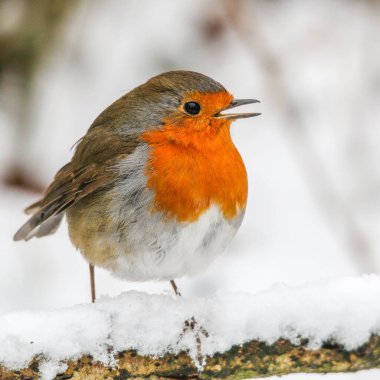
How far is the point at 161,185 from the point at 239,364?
0.81 m

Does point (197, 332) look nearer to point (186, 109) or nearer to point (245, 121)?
point (186, 109)

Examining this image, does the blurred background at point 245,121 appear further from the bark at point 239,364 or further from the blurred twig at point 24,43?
the bark at point 239,364

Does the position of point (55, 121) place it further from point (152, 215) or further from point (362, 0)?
point (152, 215)

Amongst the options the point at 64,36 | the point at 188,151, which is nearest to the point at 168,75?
the point at 188,151

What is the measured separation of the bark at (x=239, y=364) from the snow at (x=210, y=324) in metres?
0.02

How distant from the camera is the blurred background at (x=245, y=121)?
538 centimetres

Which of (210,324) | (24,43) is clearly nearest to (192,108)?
(210,324)

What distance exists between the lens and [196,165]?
317 cm

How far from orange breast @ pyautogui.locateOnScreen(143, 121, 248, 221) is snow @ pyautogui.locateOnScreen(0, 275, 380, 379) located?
1.58 feet

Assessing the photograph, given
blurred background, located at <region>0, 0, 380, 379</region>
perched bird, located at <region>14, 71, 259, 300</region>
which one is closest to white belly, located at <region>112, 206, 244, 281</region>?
perched bird, located at <region>14, 71, 259, 300</region>

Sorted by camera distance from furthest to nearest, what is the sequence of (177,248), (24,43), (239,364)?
(24,43) < (177,248) < (239,364)

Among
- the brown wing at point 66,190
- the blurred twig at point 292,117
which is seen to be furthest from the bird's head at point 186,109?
the blurred twig at point 292,117

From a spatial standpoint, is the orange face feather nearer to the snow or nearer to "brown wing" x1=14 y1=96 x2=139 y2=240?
"brown wing" x1=14 y1=96 x2=139 y2=240

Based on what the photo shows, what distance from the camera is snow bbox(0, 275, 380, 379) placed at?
2555mm
